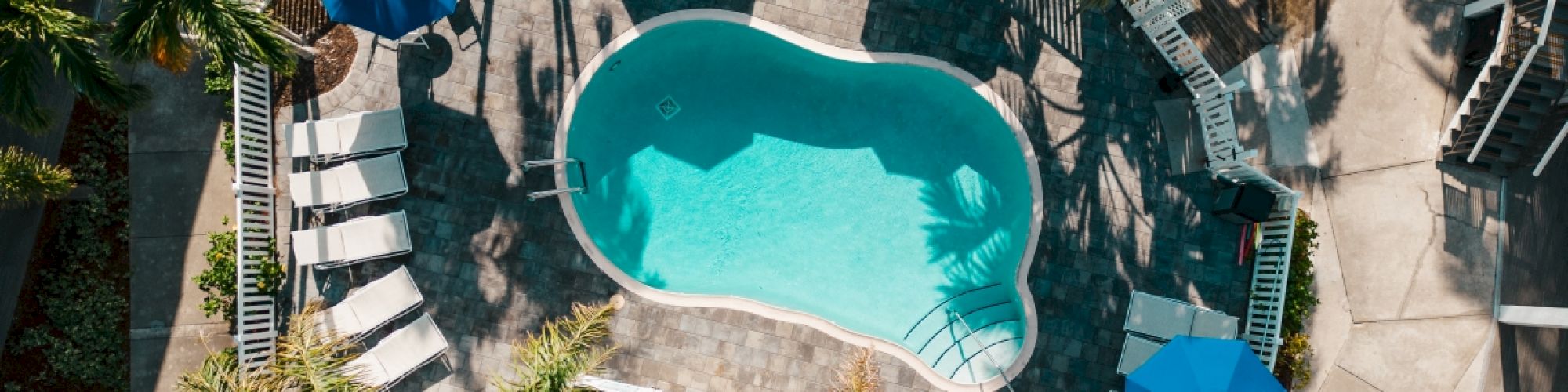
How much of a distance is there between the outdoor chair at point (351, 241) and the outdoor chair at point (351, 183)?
1.16ft

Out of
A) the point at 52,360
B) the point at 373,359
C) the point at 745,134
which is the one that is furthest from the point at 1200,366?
the point at 52,360

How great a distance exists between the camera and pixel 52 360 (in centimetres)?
1329

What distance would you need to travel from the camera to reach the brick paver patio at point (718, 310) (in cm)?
1351

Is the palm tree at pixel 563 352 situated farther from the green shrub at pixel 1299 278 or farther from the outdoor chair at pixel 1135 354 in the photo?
the green shrub at pixel 1299 278

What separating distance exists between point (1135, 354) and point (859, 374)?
4.42 meters

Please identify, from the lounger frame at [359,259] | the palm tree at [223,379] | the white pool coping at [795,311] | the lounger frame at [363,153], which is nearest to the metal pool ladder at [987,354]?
the white pool coping at [795,311]

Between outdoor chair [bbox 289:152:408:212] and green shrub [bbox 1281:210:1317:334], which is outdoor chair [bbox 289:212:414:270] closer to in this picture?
outdoor chair [bbox 289:152:408:212]

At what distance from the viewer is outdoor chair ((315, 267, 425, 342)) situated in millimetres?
12977

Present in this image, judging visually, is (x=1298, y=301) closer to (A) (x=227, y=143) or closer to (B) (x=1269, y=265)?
(B) (x=1269, y=265)

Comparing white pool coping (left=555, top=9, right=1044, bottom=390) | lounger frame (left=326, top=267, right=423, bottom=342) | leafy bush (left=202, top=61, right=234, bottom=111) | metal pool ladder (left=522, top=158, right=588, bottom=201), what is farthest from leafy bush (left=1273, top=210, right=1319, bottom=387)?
leafy bush (left=202, top=61, right=234, bottom=111)

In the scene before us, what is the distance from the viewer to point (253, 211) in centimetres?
1302

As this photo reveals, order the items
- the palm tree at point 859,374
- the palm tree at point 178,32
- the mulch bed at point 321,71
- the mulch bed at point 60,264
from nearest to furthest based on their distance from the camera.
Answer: the palm tree at point 178,32
the palm tree at point 859,374
the mulch bed at point 60,264
the mulch bed at point 321,71

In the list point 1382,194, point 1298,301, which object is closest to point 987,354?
point 1298,301

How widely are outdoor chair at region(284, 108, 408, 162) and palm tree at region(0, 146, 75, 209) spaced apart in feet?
9.40
